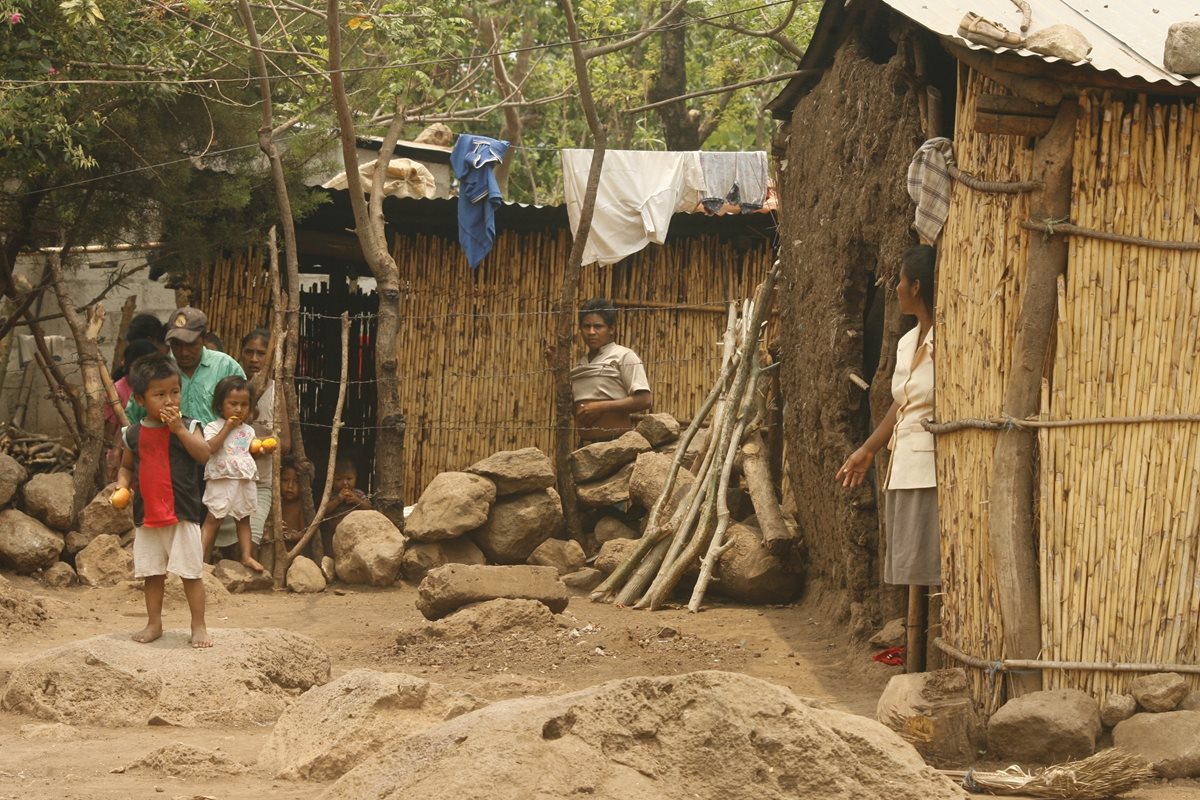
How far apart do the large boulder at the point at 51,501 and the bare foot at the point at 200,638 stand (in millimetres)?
3927

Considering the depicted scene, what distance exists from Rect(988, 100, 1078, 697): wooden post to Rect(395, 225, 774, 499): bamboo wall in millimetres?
6245

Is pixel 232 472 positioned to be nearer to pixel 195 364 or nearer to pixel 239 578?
pixel 239 578

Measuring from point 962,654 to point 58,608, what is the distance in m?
5.32

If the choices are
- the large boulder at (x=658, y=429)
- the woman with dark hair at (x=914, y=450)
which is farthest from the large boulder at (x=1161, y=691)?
the large boulder at (x=658, y=429)

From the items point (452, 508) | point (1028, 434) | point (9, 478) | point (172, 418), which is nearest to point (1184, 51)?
point (1028, 434)

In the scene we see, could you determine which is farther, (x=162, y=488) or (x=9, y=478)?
(x=9, y=478)

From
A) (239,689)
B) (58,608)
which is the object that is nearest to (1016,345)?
(239,689)

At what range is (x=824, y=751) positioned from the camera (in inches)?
130

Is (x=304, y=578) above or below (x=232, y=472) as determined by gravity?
below

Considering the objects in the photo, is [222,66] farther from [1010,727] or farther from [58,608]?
[1010,727]

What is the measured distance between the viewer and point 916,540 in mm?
5957

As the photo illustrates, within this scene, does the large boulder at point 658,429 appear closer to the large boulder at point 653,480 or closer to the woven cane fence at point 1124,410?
the large boulder at point 653,480

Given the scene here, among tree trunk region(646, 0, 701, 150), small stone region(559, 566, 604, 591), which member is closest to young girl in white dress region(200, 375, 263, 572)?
small stone region(559, 566, 604, 591)

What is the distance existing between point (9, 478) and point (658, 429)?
14.7 ft
